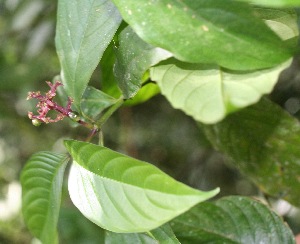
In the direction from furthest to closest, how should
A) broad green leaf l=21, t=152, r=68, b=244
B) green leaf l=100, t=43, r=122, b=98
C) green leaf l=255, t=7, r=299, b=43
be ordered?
green leaf l=100, t=43, r=122, b=98
broad green leaf l=21, t=152, r=68, b=244
green leaf l=255, t=7, r=299, b=43

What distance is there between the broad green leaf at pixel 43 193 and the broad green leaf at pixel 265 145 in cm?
38

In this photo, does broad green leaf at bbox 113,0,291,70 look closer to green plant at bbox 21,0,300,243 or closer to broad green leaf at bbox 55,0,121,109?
green plant at bbox 21,0,300,243

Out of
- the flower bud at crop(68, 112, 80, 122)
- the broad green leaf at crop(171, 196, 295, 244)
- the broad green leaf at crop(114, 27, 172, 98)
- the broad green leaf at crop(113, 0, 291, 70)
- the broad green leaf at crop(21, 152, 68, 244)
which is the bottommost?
the broad green leaf at crop(171, 196, 295, 244)

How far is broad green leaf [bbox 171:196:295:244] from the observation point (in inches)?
37.1

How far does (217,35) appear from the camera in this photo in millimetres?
580

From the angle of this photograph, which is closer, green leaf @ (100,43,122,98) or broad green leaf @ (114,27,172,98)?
broad green leaf @ (114,27,172,98)

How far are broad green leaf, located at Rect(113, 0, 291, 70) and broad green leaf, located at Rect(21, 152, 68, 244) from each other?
11.3 inches

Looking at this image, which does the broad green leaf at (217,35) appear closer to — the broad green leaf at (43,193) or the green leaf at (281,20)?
the green leaf at (281,20)

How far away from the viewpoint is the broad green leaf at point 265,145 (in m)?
1.03

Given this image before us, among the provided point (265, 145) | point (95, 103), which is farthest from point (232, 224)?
point (95, 103)

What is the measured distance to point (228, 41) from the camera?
58 centimetres

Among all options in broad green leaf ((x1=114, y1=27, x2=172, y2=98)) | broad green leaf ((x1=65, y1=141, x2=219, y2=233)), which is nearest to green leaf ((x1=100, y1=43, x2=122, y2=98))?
broad green leaf ((x1=114, y1=27, x2=172, y2=98))

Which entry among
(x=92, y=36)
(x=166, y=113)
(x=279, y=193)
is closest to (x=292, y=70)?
(x=166, y=113)

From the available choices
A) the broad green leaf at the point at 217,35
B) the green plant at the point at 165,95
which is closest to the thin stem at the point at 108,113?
the green plant at the point at 165,95
